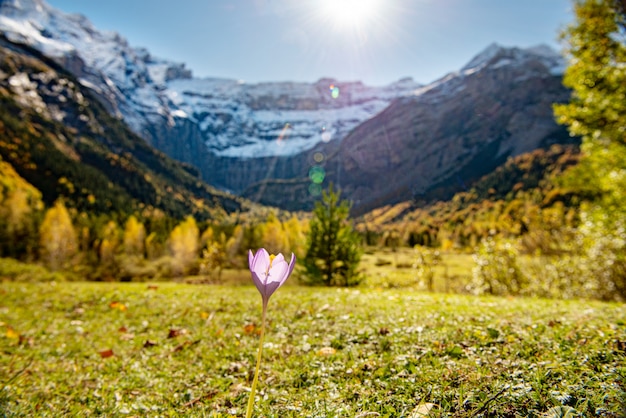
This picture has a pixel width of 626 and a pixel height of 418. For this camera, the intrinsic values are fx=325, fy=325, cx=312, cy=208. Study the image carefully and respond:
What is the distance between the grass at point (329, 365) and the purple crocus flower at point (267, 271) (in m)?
1.75

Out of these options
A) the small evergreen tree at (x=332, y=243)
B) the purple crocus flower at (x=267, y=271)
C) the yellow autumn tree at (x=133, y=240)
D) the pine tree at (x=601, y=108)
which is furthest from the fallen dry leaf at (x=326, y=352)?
the yellow autumn tree at (x=133, y=240)

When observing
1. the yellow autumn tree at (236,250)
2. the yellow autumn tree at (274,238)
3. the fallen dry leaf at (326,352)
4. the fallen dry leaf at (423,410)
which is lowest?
the yellow autumn tree at (236,250)

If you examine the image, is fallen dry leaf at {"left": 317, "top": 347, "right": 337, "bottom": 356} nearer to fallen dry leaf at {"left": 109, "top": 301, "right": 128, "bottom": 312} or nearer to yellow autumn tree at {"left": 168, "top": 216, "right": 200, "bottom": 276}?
fallen dry leaf at {"left": 109, "top": 301, "right": 128, "bottom": 312}

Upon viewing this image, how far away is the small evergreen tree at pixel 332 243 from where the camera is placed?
78.3 ft

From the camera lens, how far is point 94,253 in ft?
295

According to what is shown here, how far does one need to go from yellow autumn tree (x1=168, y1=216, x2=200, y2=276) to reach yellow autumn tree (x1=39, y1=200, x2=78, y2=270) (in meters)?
21.9

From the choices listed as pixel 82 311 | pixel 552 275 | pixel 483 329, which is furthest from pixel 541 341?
pixel 552 275

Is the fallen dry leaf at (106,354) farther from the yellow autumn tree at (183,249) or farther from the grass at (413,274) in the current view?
the yellow autumn tree at (183,249)

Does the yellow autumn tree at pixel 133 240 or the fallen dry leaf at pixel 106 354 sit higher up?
the fallen dry leaf at pixel 106 354

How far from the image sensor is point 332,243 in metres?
24.2

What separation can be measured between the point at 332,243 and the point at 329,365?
1949cm

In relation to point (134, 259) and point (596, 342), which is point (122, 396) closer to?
point (596, 342)

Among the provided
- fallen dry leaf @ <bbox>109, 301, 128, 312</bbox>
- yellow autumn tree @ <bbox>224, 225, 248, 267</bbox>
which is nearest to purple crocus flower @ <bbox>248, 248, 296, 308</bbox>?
fallen dry leaf @ <bbox>109, 301, 128, 312</bbox>

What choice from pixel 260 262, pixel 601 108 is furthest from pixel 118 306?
pixel 601 108
